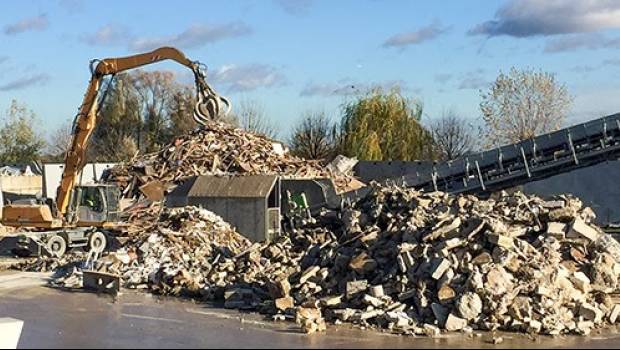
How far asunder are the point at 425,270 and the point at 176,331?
4366mm

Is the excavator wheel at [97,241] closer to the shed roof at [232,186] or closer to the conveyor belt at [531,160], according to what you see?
the shed roof at [232,186]

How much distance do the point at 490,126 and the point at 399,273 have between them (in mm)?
36431

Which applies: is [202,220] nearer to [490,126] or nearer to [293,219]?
[293,219]

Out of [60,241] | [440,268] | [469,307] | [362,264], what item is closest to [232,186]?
[60,241]

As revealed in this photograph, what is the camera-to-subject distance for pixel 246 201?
2412 cm

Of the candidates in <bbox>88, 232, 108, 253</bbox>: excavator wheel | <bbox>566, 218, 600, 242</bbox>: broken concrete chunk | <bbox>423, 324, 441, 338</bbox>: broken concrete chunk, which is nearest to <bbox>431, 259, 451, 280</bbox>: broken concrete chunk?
<bbox>423, 324, 441, 338</bbox>: broken concrete chunk

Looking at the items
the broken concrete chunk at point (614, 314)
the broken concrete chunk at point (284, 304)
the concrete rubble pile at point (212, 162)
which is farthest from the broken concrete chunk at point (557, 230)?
the concrete rubble pile at point (212, 162)

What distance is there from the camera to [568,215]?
16.6 metres

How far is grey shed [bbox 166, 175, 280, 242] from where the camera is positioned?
2384 cm

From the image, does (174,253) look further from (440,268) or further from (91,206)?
(440,268)

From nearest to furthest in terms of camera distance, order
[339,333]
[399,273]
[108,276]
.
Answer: [339,333], [399,273], [108,276]

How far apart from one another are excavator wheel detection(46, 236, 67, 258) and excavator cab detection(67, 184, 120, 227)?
837 millimetres

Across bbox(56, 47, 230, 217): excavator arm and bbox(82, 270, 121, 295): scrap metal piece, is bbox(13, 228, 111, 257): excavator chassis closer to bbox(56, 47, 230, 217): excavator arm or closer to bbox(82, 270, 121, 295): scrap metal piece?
bbox(56, 47, 230, 217): excavator arm

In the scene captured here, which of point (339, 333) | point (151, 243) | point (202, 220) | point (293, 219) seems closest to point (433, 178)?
point (293, 219)
